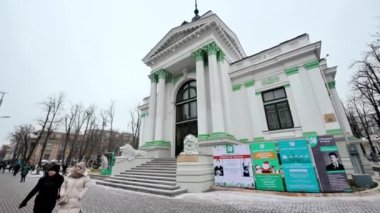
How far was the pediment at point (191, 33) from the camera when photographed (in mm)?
14820

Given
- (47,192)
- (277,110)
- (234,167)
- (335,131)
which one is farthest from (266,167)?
(47,192)

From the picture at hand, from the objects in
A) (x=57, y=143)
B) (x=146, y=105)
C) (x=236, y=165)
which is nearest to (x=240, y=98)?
(x=236, y=165)

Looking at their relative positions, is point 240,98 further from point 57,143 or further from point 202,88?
point 57,143

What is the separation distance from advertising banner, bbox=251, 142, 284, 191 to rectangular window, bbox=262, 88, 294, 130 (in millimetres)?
4971

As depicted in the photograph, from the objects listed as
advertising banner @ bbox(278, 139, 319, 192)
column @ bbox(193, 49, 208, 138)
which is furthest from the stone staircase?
advertising banner @ bbox(278, 139, 319, 192)

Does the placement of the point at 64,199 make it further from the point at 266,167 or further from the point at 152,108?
the point at 152,108

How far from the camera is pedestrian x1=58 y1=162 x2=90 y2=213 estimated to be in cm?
305

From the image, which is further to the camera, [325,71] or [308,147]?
[325,71]

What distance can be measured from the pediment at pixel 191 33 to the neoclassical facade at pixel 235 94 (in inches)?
3.3

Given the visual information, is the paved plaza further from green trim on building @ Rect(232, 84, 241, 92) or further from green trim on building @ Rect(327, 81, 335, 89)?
green trim on building @ Rect(232, 84, 241, 92)

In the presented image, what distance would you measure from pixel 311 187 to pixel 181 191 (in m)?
5.41

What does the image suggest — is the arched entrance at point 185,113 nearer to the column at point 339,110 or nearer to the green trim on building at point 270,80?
the green trim on building at point 270,80

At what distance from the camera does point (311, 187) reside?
6.70 metres

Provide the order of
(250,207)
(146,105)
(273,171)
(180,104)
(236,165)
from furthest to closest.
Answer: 1. (146,105)
2. (180,104)
3. (236,165)
4. (273,171)
5. (250,207)
